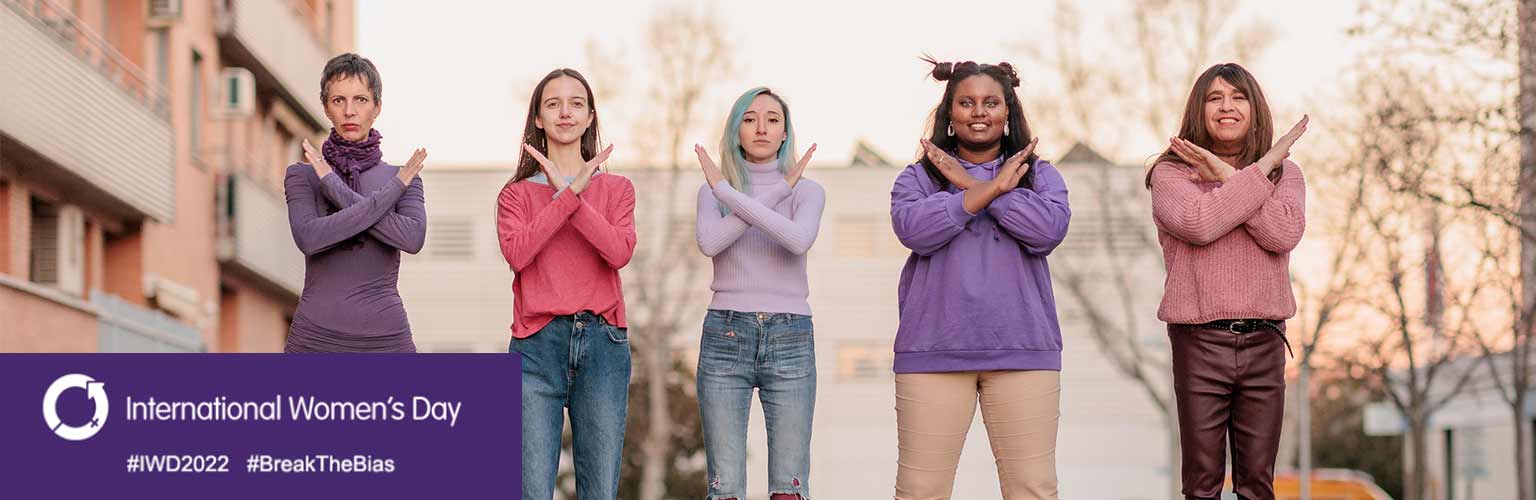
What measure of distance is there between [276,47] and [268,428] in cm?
2422

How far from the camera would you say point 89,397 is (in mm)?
6730

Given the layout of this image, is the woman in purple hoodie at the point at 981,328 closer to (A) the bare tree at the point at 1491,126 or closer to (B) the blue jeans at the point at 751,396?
(B) the blue jeans at the point at 751,396

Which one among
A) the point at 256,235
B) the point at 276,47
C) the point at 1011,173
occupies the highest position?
the point at 276,47

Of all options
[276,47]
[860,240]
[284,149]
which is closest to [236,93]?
[276,47]

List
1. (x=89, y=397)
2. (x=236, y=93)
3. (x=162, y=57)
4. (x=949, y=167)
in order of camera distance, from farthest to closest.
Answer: (x=236, y=93) → (x=162, y=57) → (x=949, y=167) → (x=89, y=397)

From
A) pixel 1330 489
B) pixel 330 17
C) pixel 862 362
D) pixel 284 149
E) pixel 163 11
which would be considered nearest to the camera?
pixel 163 11

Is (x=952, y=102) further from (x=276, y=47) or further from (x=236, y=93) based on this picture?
(x=276, y=47)

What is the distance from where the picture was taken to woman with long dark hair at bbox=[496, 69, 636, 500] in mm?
7453

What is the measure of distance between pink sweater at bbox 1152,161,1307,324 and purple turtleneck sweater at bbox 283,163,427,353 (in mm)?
2779

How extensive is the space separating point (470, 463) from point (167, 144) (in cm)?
1881

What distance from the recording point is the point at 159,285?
24.6 m

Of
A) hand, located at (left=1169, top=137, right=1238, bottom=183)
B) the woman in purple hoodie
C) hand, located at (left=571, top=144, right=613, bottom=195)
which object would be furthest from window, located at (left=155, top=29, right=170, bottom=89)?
hand, located at (left=1169, top=137, right=1238, bottom=183)

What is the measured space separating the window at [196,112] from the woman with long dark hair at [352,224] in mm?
20075

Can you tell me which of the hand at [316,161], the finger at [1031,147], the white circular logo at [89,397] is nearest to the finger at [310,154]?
the hand at [316,161]
